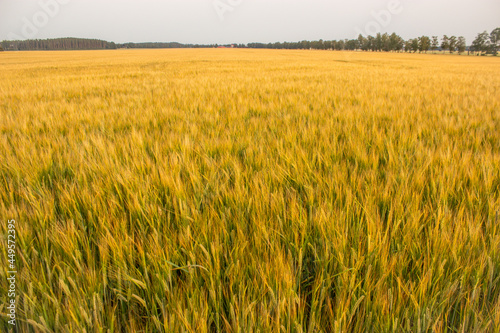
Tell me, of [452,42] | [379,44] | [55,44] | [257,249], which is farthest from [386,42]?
[55,44]

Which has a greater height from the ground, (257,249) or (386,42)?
(386,42)

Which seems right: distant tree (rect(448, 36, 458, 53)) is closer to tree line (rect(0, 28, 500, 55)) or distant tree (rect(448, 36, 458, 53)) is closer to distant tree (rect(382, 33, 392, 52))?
tree line (rect(0, 28, 500, 55))

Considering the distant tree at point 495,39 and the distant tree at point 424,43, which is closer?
the distant tree at point 495,39

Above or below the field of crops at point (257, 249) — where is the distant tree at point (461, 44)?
above

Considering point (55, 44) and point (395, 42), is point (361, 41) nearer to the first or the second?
point (395, 42)

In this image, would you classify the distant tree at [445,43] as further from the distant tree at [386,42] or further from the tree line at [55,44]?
the tree line at [55,44]

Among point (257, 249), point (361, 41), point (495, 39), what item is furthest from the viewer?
point (361, 41)

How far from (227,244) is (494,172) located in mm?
1225

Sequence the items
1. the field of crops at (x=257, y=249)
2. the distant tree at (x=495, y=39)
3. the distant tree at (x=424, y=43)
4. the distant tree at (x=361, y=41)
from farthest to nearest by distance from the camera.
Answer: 1. the distant tree at (x=361, y=41)
2. the distant tree at (x=424, y=43)
3. the distant tree at (x=495, y=39)
4. the field of crops at (x=257, y=249)

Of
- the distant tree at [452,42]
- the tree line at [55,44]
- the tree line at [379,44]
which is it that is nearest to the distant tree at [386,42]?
the tree line at [379,44]

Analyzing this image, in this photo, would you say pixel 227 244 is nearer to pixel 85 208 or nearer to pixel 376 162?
pixel 85 208

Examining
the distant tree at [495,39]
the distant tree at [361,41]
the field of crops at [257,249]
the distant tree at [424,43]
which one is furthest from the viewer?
the distant tree at [361,41]

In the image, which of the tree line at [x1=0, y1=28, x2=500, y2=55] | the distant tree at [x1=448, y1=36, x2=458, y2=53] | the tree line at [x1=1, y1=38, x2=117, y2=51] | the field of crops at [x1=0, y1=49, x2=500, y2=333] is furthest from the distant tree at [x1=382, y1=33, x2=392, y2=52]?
the tree line at [x1=1, y1=38, x2=117, y2=51]

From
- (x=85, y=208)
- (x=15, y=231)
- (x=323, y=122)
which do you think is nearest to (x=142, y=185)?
(x=85, y=208)
